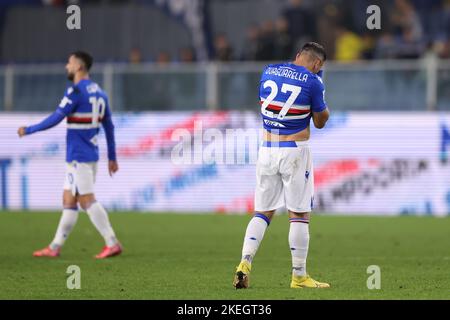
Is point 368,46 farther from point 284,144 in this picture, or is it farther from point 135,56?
point 284,144

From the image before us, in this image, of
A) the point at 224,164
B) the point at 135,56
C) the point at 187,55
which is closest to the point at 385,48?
the point at 187,55

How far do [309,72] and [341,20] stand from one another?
14.7 metres

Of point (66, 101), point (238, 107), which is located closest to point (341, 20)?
point (238, 107)

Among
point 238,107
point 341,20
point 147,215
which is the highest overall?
point 341,20

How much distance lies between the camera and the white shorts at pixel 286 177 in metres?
11.1

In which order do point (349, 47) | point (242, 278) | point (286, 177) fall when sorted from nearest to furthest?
point (242, 278)
point (286, 177)
point (349, 47)

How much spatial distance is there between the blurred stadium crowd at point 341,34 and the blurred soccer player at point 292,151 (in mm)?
12282

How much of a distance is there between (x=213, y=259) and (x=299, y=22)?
447 inches

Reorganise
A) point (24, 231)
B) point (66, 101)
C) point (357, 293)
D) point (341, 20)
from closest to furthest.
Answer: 1. point (357, 293)
2. point (66, 101)
3. point (24, 231)
4. point (341, 20)

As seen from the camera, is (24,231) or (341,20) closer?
(24,231)

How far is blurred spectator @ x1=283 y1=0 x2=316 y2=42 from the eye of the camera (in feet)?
80.4

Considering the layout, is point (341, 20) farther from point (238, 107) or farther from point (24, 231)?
point (24, 231)

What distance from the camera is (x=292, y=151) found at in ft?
36.4

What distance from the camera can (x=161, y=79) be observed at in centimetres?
2308
